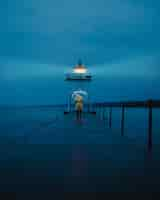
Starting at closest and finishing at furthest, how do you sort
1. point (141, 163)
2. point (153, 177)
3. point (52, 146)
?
1. point (153, 177)
2. point (141, 163)
3. point (52, 146)

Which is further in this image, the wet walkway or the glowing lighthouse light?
the glowing lighthouse light

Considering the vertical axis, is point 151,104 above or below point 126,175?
above

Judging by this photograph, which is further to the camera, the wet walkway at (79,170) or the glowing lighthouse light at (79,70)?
the glowing lighthouse light at (79,70)

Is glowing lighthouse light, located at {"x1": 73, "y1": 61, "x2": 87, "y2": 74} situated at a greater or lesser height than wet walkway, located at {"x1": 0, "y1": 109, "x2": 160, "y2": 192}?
greater

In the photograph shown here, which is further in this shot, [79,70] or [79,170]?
[79,70]

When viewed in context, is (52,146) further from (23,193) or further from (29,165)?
(23,193)

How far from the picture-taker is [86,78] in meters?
22.5

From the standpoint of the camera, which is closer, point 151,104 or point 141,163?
point 141,163

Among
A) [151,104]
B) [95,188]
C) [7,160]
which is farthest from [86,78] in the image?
[95,188]

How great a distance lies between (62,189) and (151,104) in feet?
10.4

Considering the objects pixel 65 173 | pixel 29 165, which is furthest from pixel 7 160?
pixel 65 173

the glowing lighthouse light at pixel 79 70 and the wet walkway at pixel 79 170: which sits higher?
the glowing lighthouse light at pixel 79 70

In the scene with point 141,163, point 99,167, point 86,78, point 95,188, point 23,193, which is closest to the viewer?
point 23,193

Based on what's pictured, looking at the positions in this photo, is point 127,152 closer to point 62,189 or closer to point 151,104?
point 151,104
